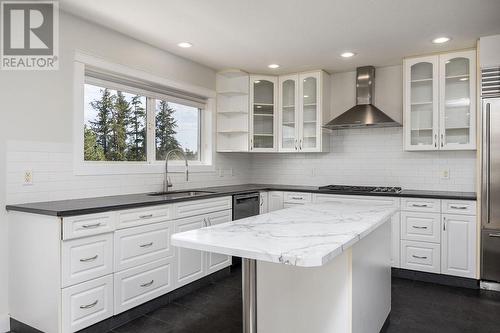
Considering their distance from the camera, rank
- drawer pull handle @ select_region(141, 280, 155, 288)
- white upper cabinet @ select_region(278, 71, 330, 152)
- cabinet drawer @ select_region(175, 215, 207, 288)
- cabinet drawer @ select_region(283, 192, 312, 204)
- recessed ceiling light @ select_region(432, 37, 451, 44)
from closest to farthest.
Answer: drawer pull handle @ select_region(141, 280, 155, 288)
cabinet drawer @ select_region(175, 215, 207, 288)
recessed ceiling light @ select_region(432, 37, 451, 44)
cabinet drawer @ select_region(283, 192, 312, 204)
white upper cabinet @ select_region(278, 71, 330, 152)

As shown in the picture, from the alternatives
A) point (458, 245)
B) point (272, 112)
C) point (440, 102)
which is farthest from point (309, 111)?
point (458, 245)

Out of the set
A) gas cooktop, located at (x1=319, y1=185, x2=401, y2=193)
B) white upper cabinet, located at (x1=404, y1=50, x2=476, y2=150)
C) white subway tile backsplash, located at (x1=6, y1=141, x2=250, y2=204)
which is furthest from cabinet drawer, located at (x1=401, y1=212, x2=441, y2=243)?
white subway tile backsplash, located at (x1=6, y1=141, x2=250, y2=204)

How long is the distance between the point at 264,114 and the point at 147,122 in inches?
67.7

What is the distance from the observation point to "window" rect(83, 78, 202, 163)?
327 cm

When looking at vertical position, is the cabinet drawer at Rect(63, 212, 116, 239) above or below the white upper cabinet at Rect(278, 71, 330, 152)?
below

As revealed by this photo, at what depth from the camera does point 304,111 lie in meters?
4.78

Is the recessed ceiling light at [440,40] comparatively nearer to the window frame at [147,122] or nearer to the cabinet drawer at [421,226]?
the cabinet drawer at [421,226]

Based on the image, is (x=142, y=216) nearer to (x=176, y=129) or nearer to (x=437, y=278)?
(x=176, y=129)

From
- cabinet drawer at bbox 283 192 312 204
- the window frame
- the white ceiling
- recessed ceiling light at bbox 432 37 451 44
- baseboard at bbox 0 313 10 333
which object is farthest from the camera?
cabinet drawer at bbox 283 192 312 204

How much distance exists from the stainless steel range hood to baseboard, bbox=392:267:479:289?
172 centimetres

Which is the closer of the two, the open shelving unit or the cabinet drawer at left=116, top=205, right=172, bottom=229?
the cabinet drawer at left=116, top=205, right=172, bottom=229

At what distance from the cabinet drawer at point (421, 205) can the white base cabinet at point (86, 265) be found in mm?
2541

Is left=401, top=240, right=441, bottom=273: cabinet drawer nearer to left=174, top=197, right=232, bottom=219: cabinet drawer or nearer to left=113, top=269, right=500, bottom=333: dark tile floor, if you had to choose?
left=113, top=269, right=500, bottom=333: dark tile floor

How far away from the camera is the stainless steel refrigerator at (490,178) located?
335 centimetres
